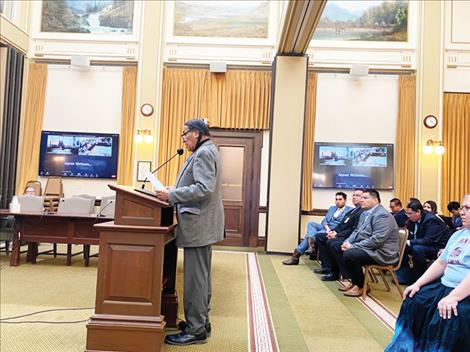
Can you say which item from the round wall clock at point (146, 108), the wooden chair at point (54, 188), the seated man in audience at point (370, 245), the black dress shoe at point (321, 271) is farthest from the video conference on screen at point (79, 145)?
the seated man in audience at point (370, 245)

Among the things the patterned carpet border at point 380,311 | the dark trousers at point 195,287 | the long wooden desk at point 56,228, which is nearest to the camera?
the dark trousers at point 195,287

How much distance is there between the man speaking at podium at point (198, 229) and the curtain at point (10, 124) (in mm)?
6188

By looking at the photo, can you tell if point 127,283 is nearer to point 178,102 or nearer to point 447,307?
point 447,307

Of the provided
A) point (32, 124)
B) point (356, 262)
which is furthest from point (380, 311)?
point (32, 124)

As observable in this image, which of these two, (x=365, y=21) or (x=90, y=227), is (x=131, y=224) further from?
(x=365, y=21)

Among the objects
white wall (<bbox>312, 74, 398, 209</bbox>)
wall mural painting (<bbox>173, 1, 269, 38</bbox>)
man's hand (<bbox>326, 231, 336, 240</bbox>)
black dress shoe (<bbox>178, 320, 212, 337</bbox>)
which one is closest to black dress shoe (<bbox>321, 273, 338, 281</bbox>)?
man's hand (<bbox>326, 231, 336, 240</bbox>)

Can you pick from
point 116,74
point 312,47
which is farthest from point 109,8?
point 312,47

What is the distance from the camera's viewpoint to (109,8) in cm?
853

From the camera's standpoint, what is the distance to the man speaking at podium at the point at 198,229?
2742mm

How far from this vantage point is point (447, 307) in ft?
7.01

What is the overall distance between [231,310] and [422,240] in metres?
2.58

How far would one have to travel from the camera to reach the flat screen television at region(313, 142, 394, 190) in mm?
8008

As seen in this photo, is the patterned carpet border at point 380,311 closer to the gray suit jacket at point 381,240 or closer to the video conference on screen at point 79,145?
the gray suit jacket at point 381,240

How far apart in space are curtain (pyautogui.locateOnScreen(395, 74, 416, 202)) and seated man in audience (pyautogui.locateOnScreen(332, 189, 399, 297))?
384 centimetres
